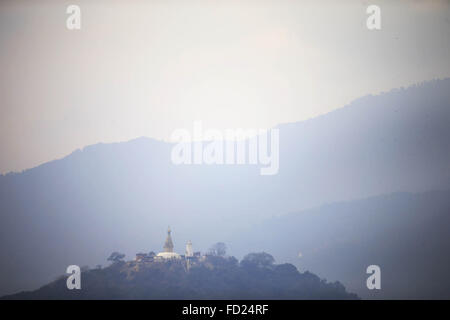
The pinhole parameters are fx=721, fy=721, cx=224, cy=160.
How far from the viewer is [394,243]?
7.66 m

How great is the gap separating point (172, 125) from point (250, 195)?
Answer: 1.13m

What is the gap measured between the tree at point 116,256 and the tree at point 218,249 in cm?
95

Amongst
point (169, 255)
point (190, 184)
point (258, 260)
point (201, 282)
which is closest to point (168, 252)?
point (169, 255)

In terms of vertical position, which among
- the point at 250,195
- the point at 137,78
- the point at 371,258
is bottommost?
the point at 371,258

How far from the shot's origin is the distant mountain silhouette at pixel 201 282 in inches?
300

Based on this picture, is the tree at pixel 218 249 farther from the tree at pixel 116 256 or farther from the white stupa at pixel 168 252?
the tree at pixel 116 256

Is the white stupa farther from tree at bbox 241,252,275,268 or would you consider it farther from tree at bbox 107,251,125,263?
tree at bbox 241,252,275,268

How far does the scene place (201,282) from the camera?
7.73 m

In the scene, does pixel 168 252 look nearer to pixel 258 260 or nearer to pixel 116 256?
pixel 116 256

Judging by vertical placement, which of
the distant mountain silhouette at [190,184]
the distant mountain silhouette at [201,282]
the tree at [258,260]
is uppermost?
the distant mountain silhouette at [190,184]

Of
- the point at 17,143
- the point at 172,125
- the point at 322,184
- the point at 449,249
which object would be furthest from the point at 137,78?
the point at 449,249

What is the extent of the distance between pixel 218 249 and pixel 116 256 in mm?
1093

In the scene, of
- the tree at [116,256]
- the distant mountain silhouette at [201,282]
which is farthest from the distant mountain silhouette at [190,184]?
the distant mountain silhouette at [201,282]

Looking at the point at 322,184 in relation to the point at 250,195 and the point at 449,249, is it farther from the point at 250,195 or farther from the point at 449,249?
the point at 449,249
